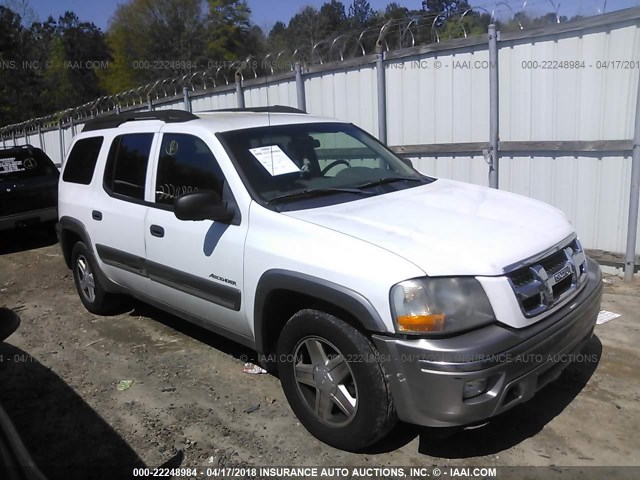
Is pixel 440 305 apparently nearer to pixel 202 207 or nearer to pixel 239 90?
pixel 202 207

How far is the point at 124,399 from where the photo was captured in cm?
392

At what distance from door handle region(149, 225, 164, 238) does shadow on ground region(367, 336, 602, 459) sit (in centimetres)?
207

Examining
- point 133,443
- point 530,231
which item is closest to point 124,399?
point 133,443

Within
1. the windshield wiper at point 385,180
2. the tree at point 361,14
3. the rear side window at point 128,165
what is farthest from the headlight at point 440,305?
the tree at point 361,14

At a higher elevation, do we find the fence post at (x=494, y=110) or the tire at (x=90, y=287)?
the fence post at (x=494, y=110)

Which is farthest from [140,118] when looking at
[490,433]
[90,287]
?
[490,433]

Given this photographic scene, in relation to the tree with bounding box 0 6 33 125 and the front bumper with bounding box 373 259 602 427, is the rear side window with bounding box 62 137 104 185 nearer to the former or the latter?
the front bumper with bounding box 373 259 602 427

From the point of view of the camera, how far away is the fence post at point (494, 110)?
6.20 meters

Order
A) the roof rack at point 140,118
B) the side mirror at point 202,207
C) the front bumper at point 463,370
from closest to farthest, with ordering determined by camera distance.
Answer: the front bumper at point 463,370
the side mirror at point 202,207
the roof rack at point 140,118

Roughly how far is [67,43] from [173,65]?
17776 millimetres

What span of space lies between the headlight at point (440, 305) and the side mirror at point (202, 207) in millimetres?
1310

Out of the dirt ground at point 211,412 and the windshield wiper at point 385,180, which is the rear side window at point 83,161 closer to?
the dirt ground at point 211,412

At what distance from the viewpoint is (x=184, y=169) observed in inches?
158

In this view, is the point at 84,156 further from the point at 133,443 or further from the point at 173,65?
the point at 173,65
